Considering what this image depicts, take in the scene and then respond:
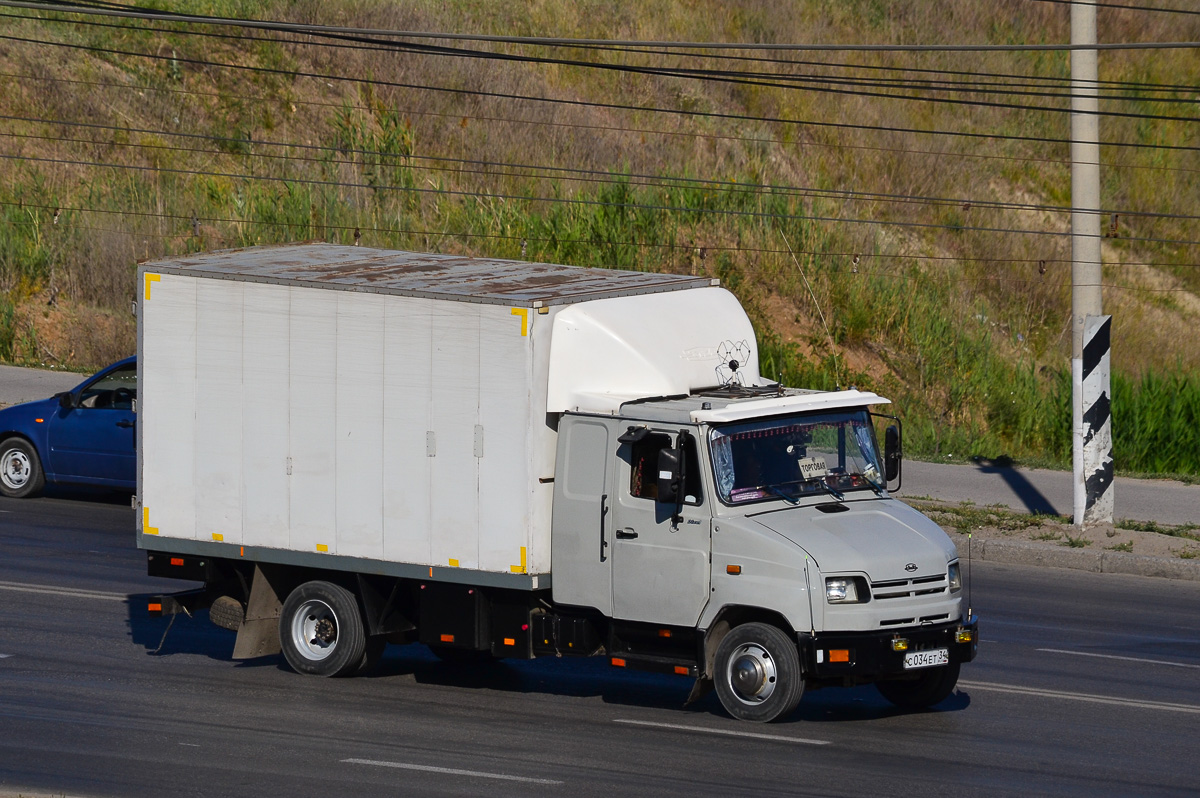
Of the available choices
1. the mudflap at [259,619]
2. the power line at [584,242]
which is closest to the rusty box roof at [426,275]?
the mudflap at [259,619]

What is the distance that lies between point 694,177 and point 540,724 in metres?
23.8

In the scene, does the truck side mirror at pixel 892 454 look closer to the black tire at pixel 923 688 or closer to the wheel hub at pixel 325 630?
the black tire at pixel 923 688

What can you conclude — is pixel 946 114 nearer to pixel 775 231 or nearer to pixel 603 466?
pixel 775 231

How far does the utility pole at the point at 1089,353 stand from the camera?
60.1 ft

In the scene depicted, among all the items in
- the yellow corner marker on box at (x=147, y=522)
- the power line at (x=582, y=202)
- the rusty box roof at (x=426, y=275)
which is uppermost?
the power line at (x=582, y=202)

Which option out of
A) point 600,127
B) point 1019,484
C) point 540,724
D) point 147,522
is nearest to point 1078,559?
point 1019,484

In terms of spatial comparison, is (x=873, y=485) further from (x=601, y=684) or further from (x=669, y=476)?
(x=601, y=684)

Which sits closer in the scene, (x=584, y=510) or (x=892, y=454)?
(x=584, y=510)

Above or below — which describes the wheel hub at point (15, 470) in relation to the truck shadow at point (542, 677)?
above

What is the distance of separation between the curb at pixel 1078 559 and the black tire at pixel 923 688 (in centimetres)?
606

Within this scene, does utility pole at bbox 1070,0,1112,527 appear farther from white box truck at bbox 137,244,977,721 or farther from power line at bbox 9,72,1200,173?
power line at bbox 9,72,1200,173

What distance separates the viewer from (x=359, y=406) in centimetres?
1160

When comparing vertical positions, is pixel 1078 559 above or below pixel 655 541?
below

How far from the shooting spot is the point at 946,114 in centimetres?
3959
